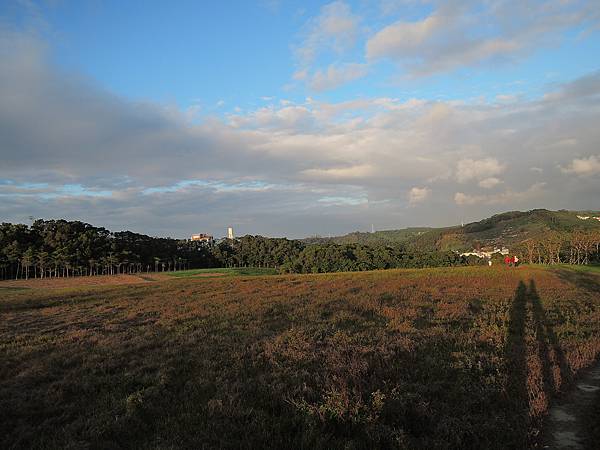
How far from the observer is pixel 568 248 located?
115312mm

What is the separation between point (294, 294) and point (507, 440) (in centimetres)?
2405

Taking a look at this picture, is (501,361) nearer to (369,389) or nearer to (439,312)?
(369,389)

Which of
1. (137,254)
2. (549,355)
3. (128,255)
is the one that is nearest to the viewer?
(549,355)

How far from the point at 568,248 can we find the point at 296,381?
136 m

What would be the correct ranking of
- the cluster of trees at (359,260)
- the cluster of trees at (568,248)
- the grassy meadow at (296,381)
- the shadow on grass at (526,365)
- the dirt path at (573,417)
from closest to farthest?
the dirt path at (573,417) < the grassy meadow at (296,381) < the shadow on grass at (526,365) < the cluster of trees at (568,248) < the cluster of trees at (359,260)

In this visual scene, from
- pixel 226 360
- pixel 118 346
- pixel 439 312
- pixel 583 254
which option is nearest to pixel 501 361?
pixel 226 360

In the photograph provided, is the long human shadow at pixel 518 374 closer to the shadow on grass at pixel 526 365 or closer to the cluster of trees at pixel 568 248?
the shadow on grass at pixel 526 365

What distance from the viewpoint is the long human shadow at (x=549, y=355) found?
8.54 meters

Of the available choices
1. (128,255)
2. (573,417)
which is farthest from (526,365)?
(128,255)

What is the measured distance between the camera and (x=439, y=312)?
18828 millimetres

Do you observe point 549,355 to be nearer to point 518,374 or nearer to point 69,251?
point 518,374

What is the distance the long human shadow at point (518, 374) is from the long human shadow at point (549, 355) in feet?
1.41

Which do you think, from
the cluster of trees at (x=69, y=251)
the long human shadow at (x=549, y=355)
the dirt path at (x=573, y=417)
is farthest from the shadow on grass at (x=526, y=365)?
the cluster of trees at (x=69, y=251)

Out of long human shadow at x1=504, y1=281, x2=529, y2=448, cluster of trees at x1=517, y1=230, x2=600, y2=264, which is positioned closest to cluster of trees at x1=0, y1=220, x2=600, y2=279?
cluster of trees at x1=517, y1=230, x2=600, y2=264
